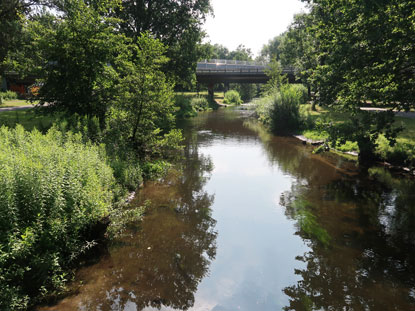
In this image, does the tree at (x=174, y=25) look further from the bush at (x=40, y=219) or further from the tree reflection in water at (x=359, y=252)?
the bush at (x=40, y=219)

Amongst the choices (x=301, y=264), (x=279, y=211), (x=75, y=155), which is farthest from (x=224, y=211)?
(x=75, y=155)

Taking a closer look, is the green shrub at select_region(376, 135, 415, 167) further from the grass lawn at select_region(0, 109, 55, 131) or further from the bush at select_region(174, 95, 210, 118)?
the bush at select_region(174, 95, 210, 118)

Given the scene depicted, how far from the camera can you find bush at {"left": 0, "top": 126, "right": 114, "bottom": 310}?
5355mm

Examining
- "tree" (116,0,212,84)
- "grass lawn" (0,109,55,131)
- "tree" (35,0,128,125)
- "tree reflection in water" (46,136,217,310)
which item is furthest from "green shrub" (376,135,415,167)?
"tree" (116,0,212,84)

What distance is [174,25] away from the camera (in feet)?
102

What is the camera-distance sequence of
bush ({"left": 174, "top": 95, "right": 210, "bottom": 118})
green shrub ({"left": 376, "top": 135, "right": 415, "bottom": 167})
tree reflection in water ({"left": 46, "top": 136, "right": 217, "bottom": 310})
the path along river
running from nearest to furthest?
1. tree reflection in water ({"left": 46, "top": 136, "right": 217, "bottom": 310})
2. the path along river
3. green shrub ({"left": 376, "top": 135, "right": 415, "bottom": 167})
4. bush ({"left": 174, "top": 95, "right": 210, "bottom": 118})

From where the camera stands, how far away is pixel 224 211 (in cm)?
1123

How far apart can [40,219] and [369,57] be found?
13.5 meters

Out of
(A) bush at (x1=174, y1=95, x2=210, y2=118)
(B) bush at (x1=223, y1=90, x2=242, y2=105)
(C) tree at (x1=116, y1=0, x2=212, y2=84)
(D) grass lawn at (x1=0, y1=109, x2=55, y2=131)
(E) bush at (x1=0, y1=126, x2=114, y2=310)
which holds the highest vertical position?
(C) tree at (x1=116, y1=0, x2=212, y2=84)

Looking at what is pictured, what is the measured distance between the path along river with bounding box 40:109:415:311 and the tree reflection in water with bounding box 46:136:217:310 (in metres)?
0.03

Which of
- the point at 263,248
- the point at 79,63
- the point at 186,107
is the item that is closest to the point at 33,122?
the point at 79,63

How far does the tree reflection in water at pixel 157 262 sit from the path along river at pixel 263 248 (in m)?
0.03

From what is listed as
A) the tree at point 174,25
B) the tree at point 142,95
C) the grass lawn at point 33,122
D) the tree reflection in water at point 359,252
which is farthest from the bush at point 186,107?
the tree reflection in water at point 359,252

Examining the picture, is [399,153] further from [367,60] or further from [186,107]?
[186,107]
